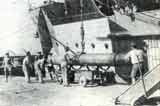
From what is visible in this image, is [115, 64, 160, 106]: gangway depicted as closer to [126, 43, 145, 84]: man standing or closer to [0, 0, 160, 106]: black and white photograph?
[0, 0, 160, 106]: black and white photograph

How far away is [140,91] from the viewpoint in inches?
402

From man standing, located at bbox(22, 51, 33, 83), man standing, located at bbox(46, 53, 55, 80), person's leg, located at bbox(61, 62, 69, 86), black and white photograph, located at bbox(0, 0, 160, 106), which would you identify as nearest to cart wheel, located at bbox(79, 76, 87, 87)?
black and white photograph, located at bbox(0, 0, 160, 106)

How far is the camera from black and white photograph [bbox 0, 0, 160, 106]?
1220 centimetres

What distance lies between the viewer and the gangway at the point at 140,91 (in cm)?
1008

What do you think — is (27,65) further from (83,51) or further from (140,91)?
(140,91)

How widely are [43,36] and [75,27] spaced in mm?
2961

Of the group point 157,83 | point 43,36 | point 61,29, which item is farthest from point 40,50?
point 157,83

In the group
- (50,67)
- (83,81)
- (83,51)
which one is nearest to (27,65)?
(50,67)

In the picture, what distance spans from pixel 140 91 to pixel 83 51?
25.6 ft

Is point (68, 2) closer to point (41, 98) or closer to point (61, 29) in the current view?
point (61, 29)

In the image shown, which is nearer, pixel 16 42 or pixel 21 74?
pixel 21 74

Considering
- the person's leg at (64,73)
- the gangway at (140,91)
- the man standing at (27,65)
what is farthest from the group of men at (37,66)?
the gangway at (140,91)

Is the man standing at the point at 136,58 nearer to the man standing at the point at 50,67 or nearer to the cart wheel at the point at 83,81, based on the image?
the cart wheel at the point at 83,81

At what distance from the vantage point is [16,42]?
2223 cm
